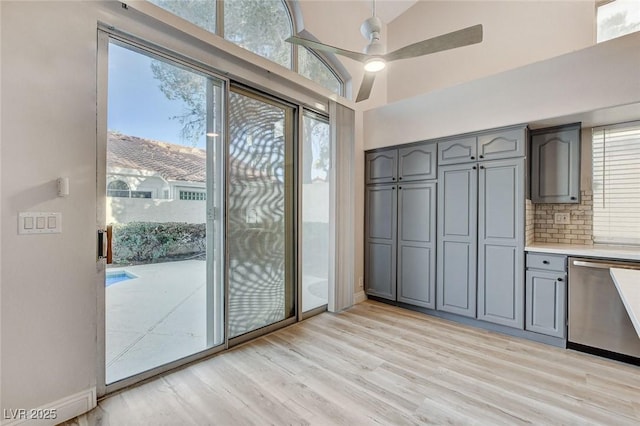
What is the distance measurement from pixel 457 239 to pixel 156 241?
3063 mm

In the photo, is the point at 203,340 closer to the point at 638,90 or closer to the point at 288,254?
the point at 288,254

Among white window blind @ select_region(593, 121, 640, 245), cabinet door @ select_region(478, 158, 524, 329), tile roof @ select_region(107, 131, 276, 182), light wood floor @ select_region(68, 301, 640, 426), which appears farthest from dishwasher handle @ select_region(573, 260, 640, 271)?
tile roof @ select_region(107, 131, 276, 182)

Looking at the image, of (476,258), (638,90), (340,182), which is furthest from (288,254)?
(638,90)

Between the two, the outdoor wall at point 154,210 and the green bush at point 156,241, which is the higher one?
the outdoor wall at point 154,210

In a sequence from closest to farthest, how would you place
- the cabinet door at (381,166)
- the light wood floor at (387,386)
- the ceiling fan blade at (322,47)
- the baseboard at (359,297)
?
the light wood floor at (387,386) < the ceiling fan blade at (322,47) < the cabinet door at (381,166) < the baseboard at (359,297)

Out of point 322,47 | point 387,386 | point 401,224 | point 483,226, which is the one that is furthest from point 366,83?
point 387,386

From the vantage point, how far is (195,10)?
248 centimetres

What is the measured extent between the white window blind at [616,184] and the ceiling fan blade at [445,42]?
2.11 metres

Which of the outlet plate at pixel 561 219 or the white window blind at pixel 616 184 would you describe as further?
the outlet plate at pixel 561 219

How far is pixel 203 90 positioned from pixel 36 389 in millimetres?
2327

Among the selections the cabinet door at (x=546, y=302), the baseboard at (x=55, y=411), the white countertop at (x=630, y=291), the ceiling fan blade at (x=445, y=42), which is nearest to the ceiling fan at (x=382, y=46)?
the ceiling fan blade at (x=445, y=42)

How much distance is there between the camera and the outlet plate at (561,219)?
3.20 meters

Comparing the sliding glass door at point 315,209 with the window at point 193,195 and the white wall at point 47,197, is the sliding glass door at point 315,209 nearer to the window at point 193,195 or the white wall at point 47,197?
the window at point 193,195

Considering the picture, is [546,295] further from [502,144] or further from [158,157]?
[158,157]
